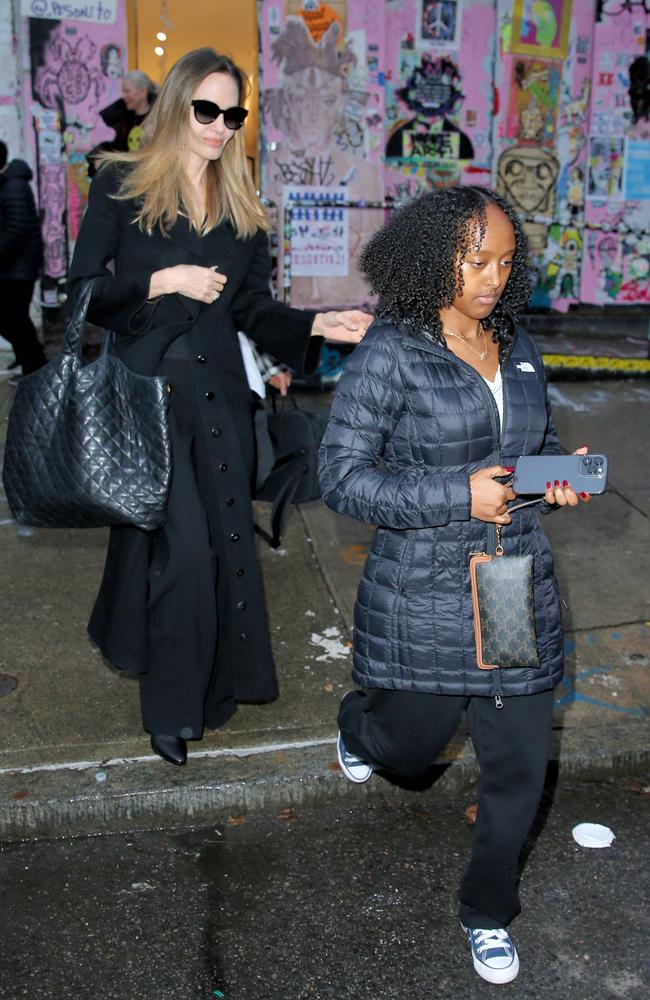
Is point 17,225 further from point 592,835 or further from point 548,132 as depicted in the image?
point 592,835

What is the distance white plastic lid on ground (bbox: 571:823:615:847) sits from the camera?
3.47m

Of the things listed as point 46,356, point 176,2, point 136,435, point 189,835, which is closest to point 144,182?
point 136,435

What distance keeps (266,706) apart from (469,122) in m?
7.12

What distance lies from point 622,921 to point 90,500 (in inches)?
73.6

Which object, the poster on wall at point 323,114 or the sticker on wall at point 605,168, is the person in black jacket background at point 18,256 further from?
the sticker on wall at point 605,168

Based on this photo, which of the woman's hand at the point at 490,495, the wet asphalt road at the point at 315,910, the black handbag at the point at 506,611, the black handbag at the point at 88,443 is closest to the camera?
the woman's hand at the point at 490,495

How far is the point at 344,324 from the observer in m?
3.54

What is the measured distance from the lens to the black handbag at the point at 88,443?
327 cm

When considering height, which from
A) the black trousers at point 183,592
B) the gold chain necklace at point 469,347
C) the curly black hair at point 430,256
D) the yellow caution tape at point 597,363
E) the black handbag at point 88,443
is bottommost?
the yellow caution tape at point 597,363

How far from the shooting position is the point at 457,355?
9.30 feet

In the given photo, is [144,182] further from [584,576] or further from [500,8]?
[500,8]

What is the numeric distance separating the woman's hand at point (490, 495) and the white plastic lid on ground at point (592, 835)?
1.33 metres

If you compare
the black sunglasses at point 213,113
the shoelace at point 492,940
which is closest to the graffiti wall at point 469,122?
the black sunglasses at point 213,113

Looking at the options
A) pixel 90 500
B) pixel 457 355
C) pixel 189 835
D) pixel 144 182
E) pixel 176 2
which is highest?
pixel 176 2
